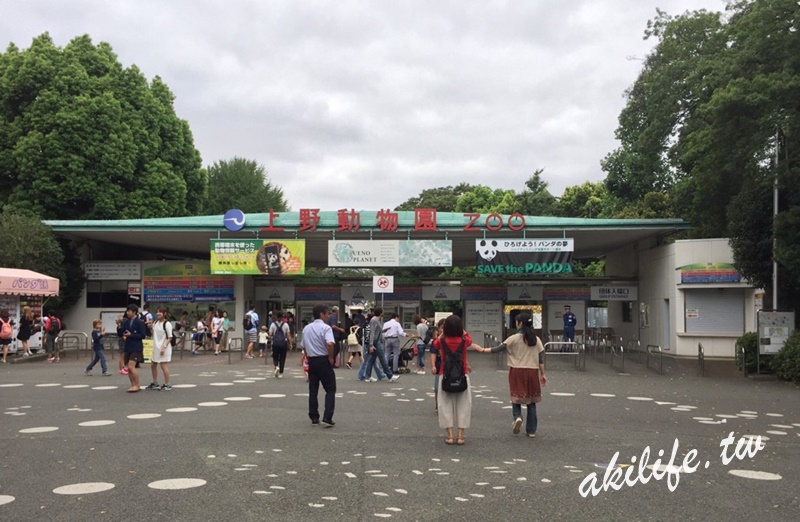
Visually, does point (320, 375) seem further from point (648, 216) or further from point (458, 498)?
point (648, 216)

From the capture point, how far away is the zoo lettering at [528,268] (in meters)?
27.6

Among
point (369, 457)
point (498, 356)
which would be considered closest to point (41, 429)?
point (369, 457)

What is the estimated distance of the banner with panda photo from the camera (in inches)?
1087

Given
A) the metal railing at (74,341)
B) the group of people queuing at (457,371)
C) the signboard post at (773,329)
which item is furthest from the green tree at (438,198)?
the group of people queuing at (457,371)

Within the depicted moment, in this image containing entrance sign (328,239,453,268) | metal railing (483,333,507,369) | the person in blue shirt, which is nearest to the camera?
the person in blue shirt

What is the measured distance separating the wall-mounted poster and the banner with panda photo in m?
6.91

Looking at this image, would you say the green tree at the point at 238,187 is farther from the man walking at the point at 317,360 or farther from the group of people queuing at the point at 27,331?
the man walking at the point at 317,360

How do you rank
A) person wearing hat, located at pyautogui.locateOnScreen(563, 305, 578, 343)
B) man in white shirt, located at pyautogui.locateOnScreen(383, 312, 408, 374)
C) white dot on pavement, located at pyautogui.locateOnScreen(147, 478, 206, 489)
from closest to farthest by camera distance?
white dot on pavement, located at pyautogui.locateOnScreen(147, 478, 206, 489) < man in white shirt, located at pyautogui.locateOnScreen(383, 312, 408, 374) < person wearing hat, located at pyautogui.locateOnScreen(563, 305, 578, 343)

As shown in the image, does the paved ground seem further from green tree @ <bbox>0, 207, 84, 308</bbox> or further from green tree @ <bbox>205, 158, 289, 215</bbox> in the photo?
green tree @ <bbox>205, 158, 289, 215</bbox>

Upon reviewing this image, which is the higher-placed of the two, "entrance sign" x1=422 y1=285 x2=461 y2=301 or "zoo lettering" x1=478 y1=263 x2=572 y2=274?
"zoo lettering" x1=478 y1=263 x2=572 y2=274

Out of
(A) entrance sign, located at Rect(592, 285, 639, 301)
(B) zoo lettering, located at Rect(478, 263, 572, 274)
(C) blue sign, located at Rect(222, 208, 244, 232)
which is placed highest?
(C) blue sign, located at Rect(222, 208, 244, 232)

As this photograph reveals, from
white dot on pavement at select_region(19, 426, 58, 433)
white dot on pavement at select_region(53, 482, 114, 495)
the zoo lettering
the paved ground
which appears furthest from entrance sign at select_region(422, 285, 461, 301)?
white dot on pavement at select_region(53, 482, 114, 495)

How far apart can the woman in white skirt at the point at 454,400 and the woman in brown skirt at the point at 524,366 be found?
1.56 feet

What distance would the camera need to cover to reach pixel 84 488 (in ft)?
21.2
